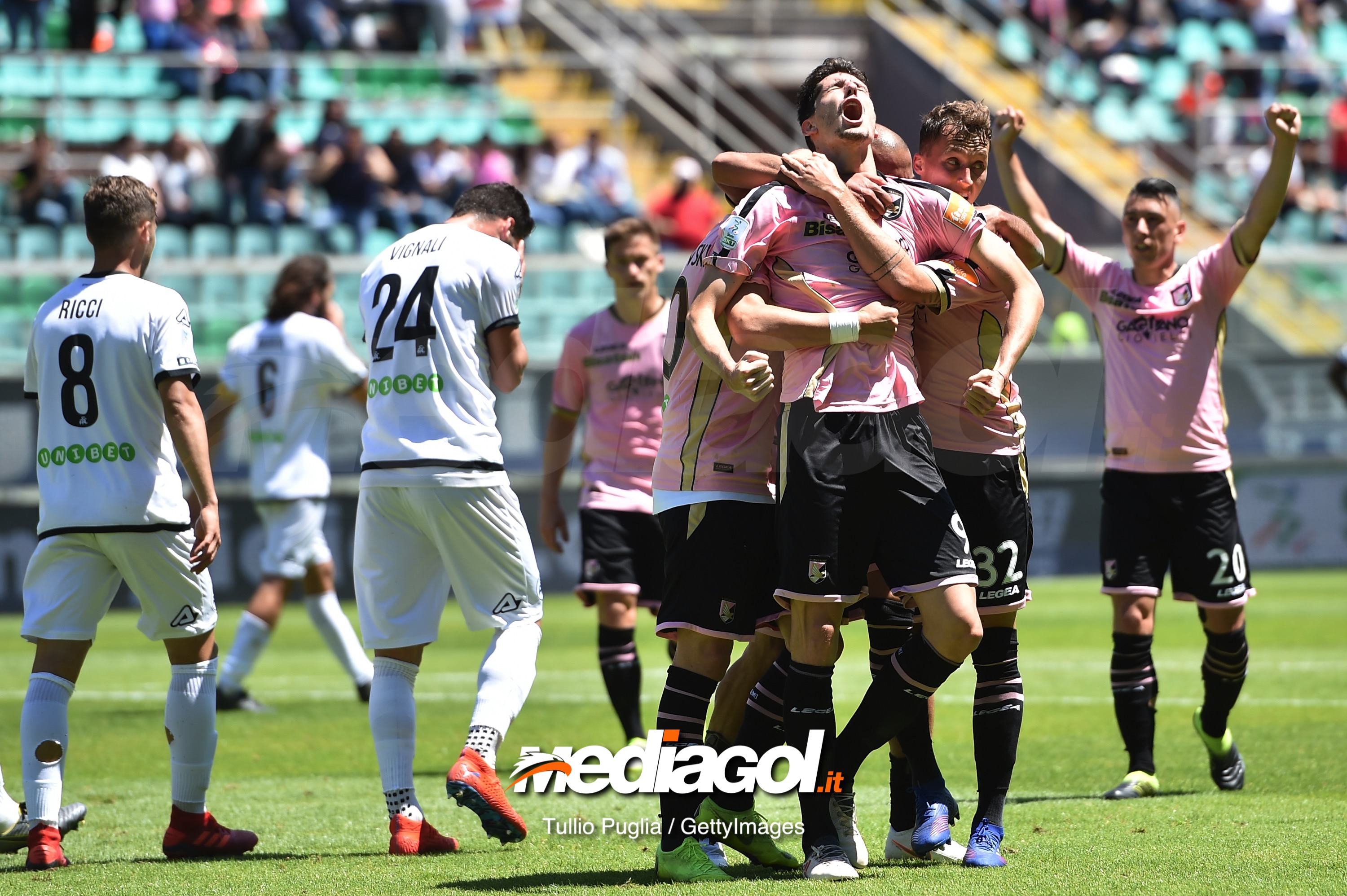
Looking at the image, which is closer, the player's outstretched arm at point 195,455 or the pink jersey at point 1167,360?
the player's outstretched arm at point 195,455

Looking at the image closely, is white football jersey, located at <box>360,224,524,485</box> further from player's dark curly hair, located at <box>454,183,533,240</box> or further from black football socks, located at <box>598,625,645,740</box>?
black football socks, located at <box>598,625,645,740</box>

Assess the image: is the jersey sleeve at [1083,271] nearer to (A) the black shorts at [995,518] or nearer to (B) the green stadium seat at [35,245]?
(A) the black shorts at [995,518]

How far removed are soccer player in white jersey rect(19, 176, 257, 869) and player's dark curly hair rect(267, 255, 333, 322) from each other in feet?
13.7

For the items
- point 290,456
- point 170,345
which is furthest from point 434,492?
point 290,456

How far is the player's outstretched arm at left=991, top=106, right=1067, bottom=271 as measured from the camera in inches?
267

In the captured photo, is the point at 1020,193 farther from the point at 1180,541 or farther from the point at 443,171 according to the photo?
the point at 443,171

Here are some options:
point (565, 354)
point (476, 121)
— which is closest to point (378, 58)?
point (476, 121)

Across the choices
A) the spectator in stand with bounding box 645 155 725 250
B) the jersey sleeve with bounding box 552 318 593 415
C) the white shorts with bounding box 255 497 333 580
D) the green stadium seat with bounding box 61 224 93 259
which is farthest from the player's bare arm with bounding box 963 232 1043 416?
the green stadium seat with bounding box 61 224 93 259

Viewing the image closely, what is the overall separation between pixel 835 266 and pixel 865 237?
0.18 m

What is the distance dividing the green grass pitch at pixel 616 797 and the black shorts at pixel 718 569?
840 mm

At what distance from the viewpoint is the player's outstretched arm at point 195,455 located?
5.68 metres

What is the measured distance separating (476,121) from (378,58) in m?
1.76

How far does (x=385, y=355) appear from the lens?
5902mm

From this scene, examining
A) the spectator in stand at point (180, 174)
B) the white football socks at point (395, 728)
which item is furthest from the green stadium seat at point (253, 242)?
the white football socks at point (395, 728)
